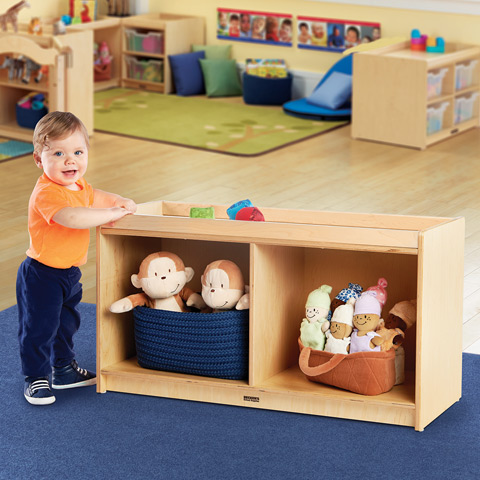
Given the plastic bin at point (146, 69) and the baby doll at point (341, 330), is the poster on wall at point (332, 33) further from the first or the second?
the baby doll at point (341, 330)

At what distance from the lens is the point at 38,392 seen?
2.51 m

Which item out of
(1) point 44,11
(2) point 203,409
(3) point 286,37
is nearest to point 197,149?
(3) point 286,37

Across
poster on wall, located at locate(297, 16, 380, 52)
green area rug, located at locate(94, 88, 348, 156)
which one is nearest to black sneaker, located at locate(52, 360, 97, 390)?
green area rug, located at locate(94, 88, 348, 156)

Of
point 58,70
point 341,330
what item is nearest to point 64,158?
point 341,330

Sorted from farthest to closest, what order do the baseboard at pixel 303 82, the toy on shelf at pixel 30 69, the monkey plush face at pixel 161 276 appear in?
the baseboard at pixel 303 82 → the toy on shelf at pixel 30 69 → the monkey plush face at pixel 161 276

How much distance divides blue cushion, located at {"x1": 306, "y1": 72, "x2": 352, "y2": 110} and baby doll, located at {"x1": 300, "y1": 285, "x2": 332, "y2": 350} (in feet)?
13.6

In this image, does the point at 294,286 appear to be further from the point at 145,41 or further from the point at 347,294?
the point at 145,41

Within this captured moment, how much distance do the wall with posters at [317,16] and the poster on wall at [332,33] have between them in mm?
38

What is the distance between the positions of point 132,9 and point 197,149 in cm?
270

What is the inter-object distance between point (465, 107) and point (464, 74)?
0.22 m

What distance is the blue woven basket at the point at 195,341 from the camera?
2.49 metres

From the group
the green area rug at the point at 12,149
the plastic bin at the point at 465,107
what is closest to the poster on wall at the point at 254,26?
the plastic bin at the point at 465,107

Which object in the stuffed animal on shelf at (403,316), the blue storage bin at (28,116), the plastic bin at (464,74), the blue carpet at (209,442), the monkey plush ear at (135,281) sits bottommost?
the blue carpet at (209,442)

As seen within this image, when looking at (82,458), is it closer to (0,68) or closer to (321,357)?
(321,357)
